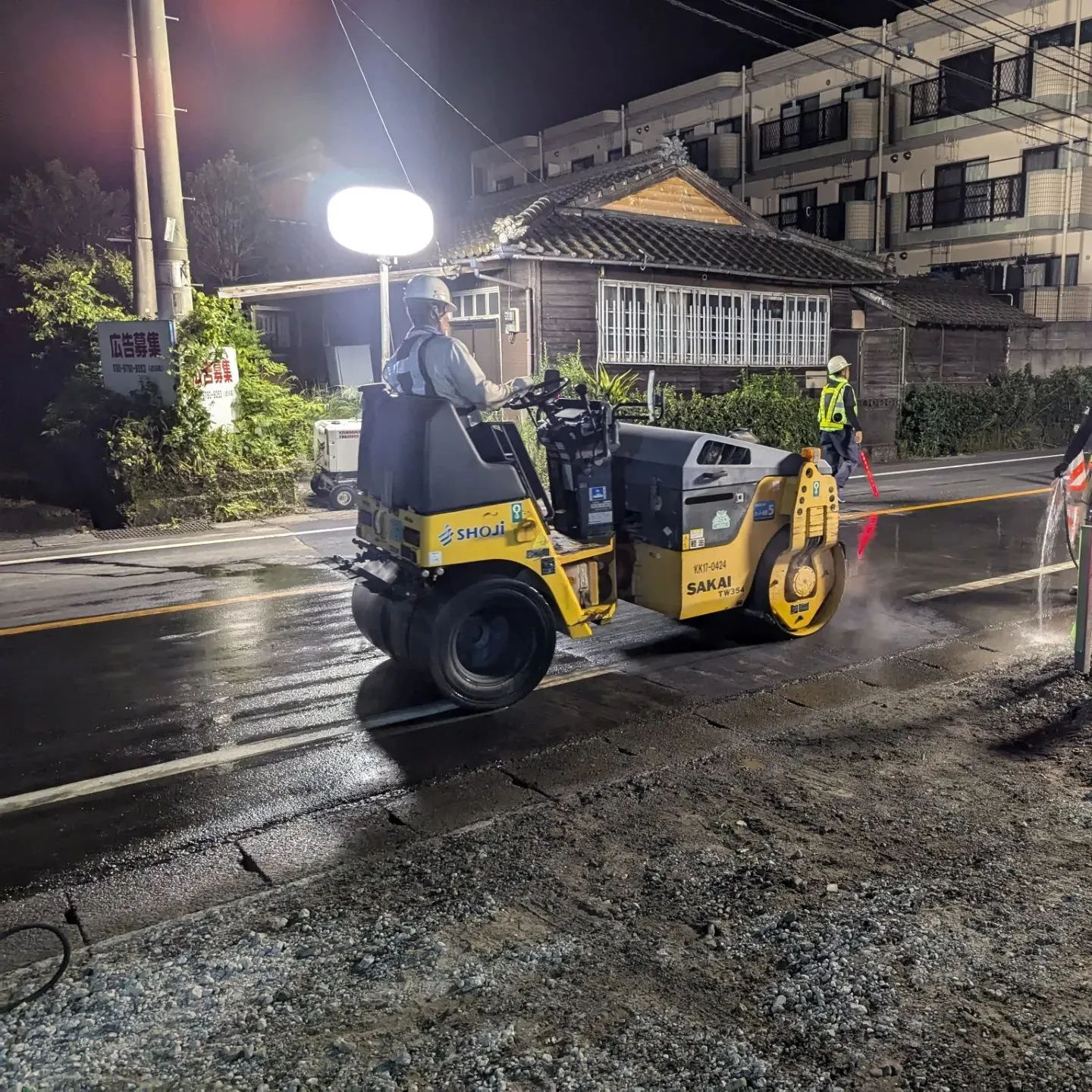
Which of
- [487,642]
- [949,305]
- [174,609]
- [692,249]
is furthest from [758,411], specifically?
[487,642]

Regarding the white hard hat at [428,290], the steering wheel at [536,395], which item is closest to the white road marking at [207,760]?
the steering wheel at [536,395]

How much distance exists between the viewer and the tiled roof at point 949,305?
2581cm

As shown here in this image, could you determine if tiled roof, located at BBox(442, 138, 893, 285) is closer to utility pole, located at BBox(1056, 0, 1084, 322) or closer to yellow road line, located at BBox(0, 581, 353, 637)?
yellow road line, located at BBox(0, 581, 353, 637)

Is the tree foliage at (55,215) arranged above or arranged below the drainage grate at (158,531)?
above

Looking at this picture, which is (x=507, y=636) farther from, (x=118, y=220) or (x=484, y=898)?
(x=118, y=220)

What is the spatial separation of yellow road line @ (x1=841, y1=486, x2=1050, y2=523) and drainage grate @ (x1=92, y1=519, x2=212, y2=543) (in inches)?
323

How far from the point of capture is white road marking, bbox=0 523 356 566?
10.4 m

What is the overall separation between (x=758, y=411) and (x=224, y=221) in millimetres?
12387

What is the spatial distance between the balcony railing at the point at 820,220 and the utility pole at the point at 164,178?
27.1m

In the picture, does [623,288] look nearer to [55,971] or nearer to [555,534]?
[555,534]

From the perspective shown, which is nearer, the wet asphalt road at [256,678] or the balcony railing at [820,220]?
the wet asphalt road at [256,678]

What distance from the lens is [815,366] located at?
2198 centimetres

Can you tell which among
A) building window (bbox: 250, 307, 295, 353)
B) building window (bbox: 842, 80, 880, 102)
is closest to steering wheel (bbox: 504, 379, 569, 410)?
building window (bbox: 250, 307, 295, 353)

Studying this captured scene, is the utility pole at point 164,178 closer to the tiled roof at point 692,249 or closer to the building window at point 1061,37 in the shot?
the tiled roof at point 692,249
